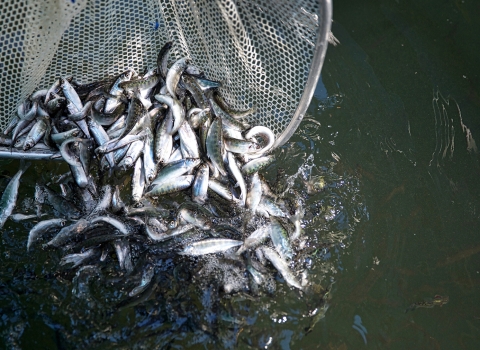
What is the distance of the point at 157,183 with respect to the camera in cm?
362

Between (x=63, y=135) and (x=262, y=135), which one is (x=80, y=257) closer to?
(x=63, y=135)

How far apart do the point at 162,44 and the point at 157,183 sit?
4.80 ft

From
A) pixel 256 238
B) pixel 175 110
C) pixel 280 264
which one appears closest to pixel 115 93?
pixel 175 110

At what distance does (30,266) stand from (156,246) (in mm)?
1068

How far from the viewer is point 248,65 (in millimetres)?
4125

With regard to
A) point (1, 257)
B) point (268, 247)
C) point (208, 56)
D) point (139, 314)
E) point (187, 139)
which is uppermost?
point (208, 56)

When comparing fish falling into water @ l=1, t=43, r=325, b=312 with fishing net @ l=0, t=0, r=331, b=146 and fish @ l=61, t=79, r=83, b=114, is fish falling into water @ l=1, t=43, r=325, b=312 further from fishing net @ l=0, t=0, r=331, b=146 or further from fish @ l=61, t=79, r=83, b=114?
fishing net @ l=0, t=0, r=331, b=146

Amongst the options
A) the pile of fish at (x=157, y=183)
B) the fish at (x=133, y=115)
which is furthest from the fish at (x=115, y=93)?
the fish at (x=133, y=115)

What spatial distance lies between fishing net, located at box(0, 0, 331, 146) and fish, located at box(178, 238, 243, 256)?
1.03 m

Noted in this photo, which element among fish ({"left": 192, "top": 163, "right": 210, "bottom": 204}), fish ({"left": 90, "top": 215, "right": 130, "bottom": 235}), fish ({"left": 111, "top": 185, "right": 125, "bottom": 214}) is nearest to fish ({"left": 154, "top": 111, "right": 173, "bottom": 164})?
fish ({"left": 192, "top": 163, "right": 210, "bottom": 204})

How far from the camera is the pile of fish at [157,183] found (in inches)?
138

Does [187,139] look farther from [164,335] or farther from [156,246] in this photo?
[164,335]

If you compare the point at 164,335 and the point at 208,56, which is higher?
the point at 208,56

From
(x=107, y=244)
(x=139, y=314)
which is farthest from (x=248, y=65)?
(x=139, y=314)
